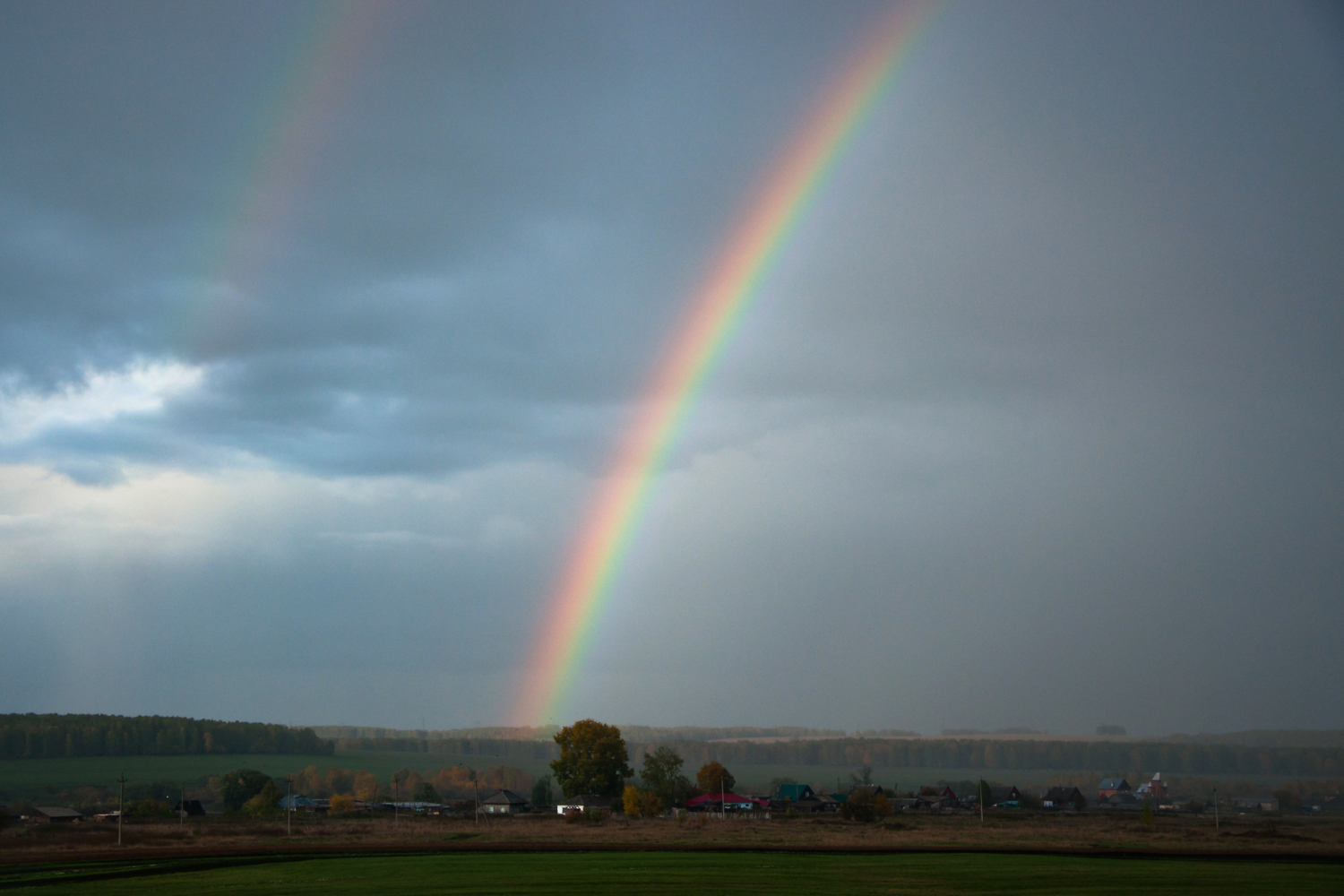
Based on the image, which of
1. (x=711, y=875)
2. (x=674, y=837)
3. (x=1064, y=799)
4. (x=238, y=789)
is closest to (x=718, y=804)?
(x=674, y=837)

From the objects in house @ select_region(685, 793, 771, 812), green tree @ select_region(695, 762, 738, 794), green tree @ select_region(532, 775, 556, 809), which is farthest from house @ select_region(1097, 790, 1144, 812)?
green tree @ select_region(532, 775, 556, 809)

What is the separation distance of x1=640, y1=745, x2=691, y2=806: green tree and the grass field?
2098 inches

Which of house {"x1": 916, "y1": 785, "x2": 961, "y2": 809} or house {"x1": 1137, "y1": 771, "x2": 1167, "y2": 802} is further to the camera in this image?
house {"x1": 1137, "y1": 771, "x2": 1167, "y2": 802}

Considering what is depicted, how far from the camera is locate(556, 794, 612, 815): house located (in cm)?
9381

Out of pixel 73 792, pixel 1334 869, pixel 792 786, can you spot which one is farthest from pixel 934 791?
pixel 73 792

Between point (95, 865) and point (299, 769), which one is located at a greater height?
point (95, 865)

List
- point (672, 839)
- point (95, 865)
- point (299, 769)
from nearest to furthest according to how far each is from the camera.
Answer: point (95, 865)
point (672, 839)
point (299, 769)

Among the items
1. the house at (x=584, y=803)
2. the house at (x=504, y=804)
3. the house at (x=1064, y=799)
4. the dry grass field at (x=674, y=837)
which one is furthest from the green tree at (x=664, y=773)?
the house at (x=1064, y=799)

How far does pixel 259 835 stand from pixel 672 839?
87.9ft

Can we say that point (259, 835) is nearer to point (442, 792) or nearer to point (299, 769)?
point (442, 792)

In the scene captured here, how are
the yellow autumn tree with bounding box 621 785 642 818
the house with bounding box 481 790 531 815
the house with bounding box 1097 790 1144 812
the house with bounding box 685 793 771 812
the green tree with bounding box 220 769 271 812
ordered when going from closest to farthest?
1. the yellow autumn tree with bounding box 621 785 642 818
2. the house with bounding box 685 793 771 812
3. the house with bounding box 481 790 531 815
4. the green tree with bounding box 220 769 271 812
5. the house with bounding box 1097 790 1144 812

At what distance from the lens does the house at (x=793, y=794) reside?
112375 millimetres

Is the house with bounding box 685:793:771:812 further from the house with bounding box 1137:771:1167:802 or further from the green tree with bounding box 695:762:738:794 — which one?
the house with bounding box 1137:771:1167:802

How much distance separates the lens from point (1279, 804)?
122 m
